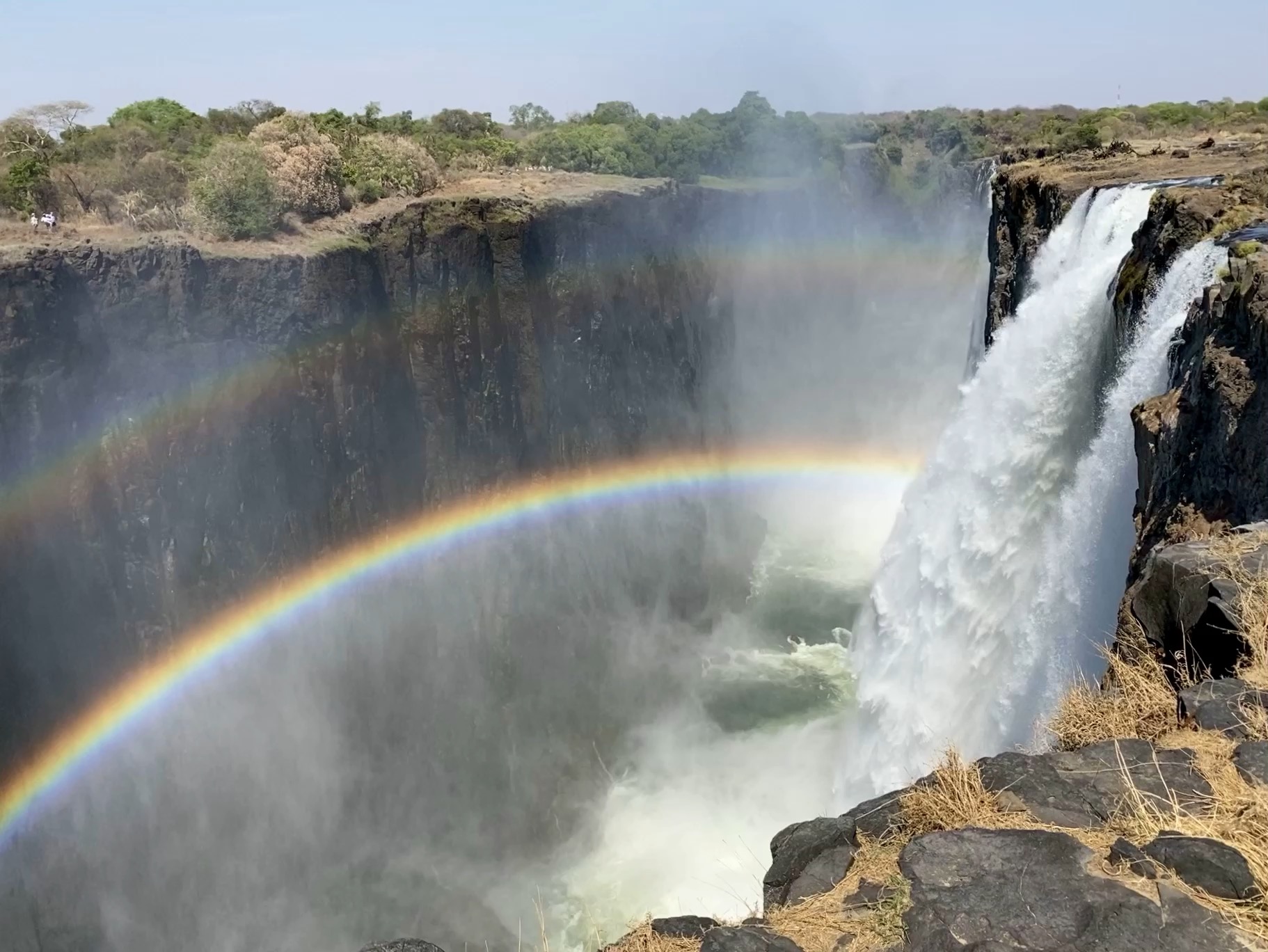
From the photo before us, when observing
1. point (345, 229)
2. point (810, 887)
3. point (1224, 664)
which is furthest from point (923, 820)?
point (345, 229)

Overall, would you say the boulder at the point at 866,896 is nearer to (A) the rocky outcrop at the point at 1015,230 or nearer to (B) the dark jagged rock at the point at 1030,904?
(B) the dark jagged rock at the point at 1030,904

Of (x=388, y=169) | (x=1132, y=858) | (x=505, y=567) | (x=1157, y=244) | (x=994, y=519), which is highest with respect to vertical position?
(x=388, y=169)

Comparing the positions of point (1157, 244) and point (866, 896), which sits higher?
point (1157, 244)

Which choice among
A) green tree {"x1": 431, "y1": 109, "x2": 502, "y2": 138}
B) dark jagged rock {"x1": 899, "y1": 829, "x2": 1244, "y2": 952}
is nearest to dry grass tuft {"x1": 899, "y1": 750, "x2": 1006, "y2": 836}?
dark jagged rock {"x1": 899, "y1": 829, "x2": 1244, "y2": 952}

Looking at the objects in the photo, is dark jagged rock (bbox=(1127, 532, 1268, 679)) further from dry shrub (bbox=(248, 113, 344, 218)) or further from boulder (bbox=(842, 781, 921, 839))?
dry shrub (bbox=(248, 113, 344, 218))

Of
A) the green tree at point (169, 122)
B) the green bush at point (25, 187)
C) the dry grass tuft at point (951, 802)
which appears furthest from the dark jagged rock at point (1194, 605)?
the green tree at point (169, 122)

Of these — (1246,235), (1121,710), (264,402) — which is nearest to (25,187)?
(264,402)

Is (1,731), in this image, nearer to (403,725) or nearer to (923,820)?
(403,725)

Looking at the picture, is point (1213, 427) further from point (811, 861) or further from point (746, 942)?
point (746, 942)

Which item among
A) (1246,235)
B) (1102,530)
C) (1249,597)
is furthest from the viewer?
(1102,530)
